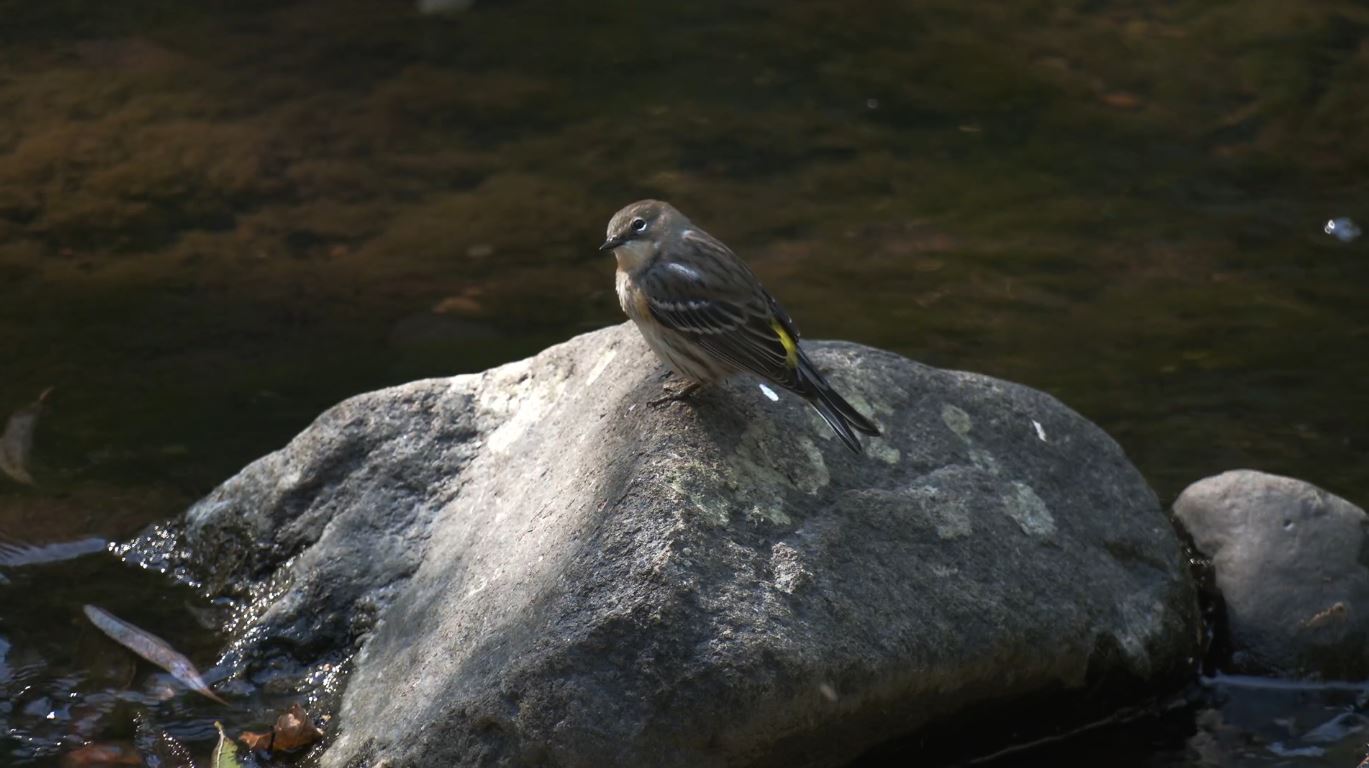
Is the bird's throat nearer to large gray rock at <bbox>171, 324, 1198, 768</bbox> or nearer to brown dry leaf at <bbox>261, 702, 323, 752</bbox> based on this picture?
large gray rock at <bbox>171, 324, 1198, 768</bbox>

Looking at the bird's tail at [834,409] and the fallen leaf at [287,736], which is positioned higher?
the bird's tail at [834,409]

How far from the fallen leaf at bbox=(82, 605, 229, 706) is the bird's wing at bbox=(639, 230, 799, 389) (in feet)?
6.97

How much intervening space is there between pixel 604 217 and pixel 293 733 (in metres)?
5.21

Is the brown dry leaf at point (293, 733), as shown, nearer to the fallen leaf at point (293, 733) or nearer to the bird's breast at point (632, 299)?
the fallen leaf at point (293, 733)

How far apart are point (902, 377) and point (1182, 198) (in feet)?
17.1

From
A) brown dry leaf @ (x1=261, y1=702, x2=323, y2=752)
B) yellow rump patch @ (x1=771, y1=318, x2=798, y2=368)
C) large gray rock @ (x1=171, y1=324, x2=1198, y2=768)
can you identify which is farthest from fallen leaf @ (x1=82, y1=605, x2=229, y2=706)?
yellow rump patch @ (x1=771, y1=318, x2=798, y2=368)

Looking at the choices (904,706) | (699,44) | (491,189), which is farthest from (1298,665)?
(699,44)

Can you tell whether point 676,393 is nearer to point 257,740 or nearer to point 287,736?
point 287,736

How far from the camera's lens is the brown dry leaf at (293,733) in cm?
510

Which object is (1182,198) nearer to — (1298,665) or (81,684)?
(1298,665)

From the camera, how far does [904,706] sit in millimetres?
4770

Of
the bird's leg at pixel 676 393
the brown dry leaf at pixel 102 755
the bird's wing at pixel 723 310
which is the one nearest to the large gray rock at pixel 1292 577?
the bird's wing at pixel 723 310

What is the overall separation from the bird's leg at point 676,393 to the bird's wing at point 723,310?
233 millimetres

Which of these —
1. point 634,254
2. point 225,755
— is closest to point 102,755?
point 225,755
